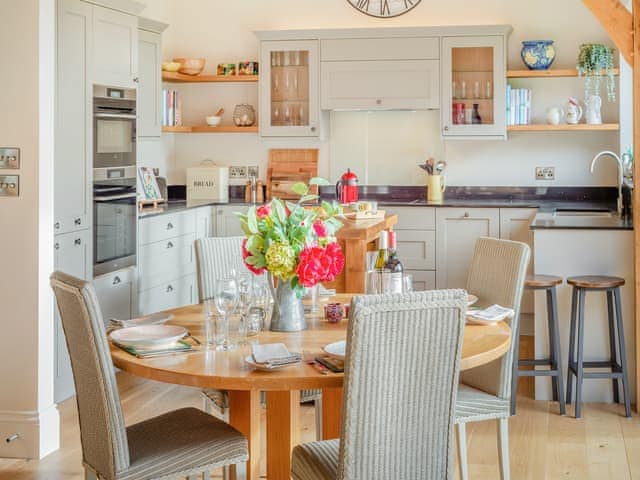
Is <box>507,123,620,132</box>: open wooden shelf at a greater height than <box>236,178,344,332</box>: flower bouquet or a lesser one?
greater

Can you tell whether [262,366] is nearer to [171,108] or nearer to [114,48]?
[114,48]

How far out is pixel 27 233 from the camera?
4.04m

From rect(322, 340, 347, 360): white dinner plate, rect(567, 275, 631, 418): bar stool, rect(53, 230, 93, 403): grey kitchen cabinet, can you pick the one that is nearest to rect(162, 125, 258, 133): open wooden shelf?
rect(53, 230, 93, 403): grey kitchen cabinet

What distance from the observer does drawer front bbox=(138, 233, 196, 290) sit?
578 centimetres

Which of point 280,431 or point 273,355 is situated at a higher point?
point 273,355

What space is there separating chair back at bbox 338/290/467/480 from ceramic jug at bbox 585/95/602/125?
175 inches

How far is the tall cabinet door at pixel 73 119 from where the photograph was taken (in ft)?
15.7

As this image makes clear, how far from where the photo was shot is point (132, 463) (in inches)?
105

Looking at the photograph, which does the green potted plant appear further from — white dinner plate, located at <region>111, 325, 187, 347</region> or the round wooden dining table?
white dinner plate, located at <region>111, 325, 187, 347</region>

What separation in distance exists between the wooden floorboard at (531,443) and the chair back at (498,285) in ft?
2.07

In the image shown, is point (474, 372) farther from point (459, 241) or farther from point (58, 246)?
point (459, 241)

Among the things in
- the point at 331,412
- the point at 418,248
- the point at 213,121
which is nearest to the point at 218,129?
the point at 213,121

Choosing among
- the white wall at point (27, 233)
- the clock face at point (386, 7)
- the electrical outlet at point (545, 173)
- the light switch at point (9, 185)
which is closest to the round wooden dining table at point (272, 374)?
the white wall at point (27, 233)

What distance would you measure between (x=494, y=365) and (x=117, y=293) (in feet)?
8.98
